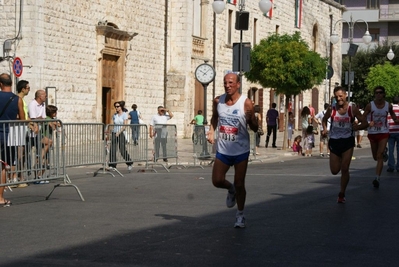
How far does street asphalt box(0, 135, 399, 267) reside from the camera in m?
8.37

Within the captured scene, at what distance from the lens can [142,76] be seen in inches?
1446

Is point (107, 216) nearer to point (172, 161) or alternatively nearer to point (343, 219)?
point (343, 219)

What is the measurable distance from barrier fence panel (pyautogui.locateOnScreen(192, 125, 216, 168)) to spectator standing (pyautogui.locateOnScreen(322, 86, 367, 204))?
10.1m

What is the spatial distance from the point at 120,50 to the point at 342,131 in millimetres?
21363

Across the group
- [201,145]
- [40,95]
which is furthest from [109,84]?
[40,95]

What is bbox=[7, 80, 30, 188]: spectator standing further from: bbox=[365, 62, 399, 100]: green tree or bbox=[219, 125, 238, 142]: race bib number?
bbox=[365, 62, 399, 100]: green tree

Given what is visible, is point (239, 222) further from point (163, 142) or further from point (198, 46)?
point (198, 46)

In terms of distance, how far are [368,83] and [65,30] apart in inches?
1656

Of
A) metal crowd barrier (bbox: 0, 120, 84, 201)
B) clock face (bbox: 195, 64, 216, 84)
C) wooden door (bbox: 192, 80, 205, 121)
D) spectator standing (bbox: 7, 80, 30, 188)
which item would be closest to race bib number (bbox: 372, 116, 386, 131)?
metal crowd barrier (bbox: 0, 120, 84, 201)

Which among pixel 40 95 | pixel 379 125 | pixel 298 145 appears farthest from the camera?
pixel 298 145

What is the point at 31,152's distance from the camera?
1372 cm

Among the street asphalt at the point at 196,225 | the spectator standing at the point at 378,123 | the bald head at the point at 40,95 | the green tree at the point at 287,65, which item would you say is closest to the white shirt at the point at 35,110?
the bald head at the point at 40,95

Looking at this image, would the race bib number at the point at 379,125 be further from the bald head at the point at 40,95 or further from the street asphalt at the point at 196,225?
the bald head at the point at 40,95

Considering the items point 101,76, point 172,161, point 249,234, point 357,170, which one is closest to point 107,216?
point 249,234
